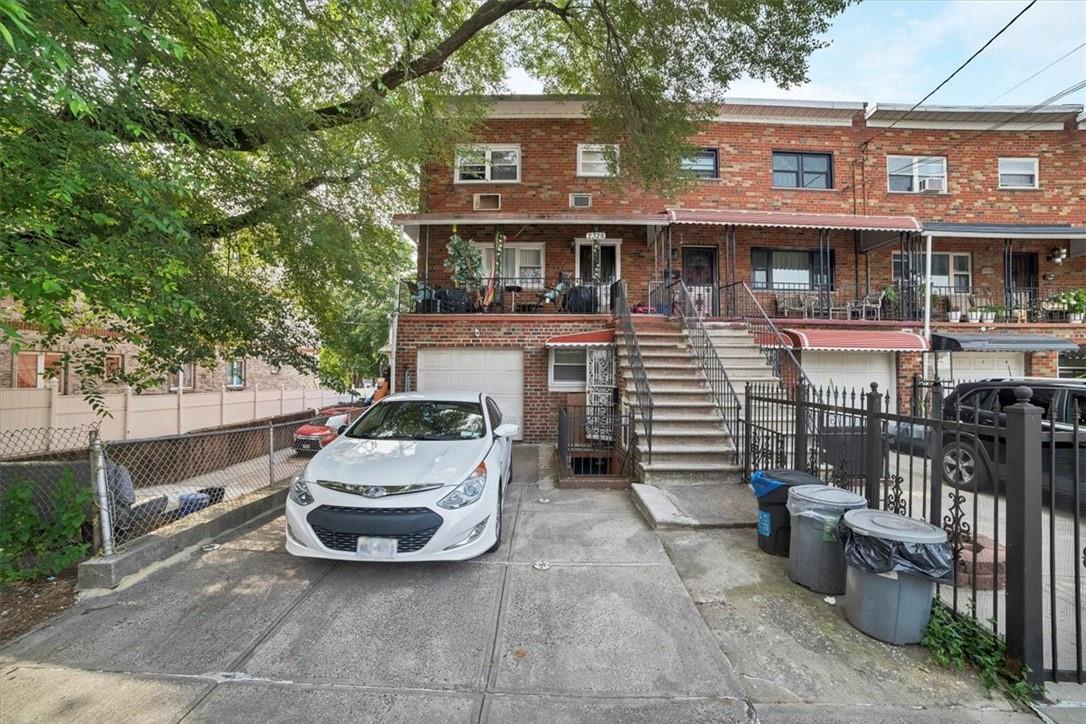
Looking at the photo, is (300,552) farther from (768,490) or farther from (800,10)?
(800,10)

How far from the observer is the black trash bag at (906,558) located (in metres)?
2.89

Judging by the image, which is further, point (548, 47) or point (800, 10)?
point (548, 47)

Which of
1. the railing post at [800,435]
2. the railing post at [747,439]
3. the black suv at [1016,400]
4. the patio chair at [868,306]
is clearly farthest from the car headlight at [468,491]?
the patio chair at [868,306]

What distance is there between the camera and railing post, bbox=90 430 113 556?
12.6 ft

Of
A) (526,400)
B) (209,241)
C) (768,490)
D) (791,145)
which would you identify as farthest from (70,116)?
(791,145)

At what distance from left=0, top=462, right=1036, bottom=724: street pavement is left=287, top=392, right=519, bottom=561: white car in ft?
1.09

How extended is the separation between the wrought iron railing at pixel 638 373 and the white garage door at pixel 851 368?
5.38m

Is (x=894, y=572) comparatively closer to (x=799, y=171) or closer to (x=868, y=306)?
(x=868, y=306)

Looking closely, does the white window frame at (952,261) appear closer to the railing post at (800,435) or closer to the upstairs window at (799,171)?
the upstairs window at (799,171)

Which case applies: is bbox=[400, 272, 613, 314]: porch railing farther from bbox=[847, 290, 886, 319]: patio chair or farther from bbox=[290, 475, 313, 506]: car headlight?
bbox=[847, 290, 886, 319]: patio chair

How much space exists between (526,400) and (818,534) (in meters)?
7.26

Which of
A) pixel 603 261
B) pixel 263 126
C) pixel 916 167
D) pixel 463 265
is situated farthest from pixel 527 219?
pixel 916 167

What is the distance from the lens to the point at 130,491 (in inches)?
187

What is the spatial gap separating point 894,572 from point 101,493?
6.05 metres
